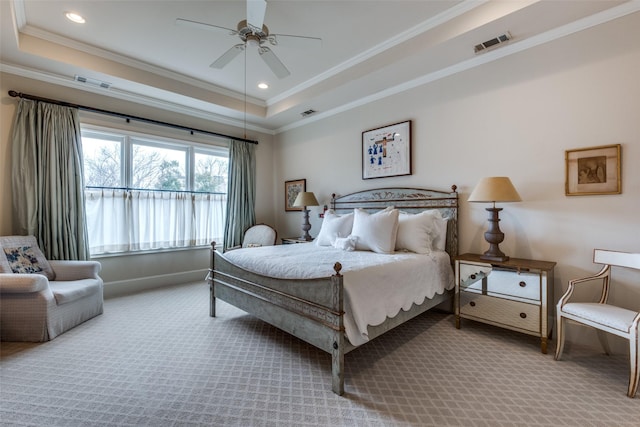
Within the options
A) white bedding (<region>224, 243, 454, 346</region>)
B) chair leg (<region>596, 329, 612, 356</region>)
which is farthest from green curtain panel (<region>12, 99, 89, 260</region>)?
chair leg (<region>596, 329, 612, 356</region>)

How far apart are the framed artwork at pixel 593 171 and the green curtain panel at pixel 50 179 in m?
5.52

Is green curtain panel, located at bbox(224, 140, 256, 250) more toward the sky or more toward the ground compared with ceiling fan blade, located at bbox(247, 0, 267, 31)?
more toward the ground

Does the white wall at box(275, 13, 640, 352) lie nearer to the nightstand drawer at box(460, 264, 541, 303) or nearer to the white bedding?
the nightstand drawer at box(460, 264, 541, 303)

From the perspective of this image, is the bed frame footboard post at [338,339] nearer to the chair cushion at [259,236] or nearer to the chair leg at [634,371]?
the chair leg at [634,371]

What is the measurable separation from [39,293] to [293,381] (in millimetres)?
2520

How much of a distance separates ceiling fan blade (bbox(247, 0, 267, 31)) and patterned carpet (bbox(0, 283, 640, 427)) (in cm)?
271

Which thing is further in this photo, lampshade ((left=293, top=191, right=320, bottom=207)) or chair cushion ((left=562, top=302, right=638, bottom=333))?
lampshade ((left=293, top=191, right=320, bottom=207))

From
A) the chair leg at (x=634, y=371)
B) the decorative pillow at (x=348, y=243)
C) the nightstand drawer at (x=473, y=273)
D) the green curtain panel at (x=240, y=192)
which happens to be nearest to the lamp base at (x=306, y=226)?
the green curtain panel at (x=240, y=192)

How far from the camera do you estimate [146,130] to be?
13.9 feet

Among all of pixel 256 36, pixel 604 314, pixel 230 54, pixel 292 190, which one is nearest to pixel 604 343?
pixel 604 314

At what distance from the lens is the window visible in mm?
3889

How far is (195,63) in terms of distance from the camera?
3.59 metres

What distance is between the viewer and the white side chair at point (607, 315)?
5.89 ft

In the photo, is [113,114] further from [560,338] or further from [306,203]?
[560,338]
